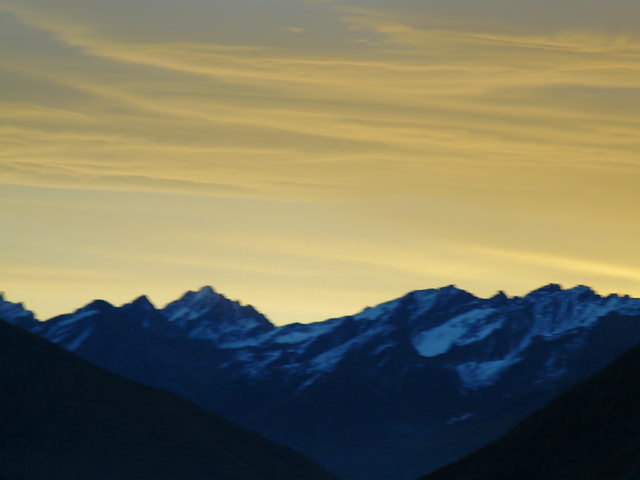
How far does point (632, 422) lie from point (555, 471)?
8.68 meters

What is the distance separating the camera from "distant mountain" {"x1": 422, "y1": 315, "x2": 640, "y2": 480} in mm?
116812

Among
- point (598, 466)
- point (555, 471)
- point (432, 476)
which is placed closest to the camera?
point (598, 466)

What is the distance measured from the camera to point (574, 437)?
125438 millimetres

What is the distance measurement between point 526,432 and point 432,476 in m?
12.1

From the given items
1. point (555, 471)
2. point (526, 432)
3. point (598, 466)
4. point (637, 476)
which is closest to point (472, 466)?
point (526, 432)

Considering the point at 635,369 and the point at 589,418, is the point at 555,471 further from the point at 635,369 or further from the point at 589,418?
the point at 635,369

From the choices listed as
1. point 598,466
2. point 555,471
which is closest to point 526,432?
point 555,471

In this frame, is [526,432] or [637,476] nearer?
[637,476]

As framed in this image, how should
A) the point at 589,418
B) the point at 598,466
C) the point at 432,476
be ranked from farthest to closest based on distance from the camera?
the point at 432,476 < the point at 589,418 < the point at 598,466

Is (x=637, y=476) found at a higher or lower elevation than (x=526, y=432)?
lower

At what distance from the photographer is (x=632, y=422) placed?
4734 inches

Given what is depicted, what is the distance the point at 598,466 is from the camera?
107562mm

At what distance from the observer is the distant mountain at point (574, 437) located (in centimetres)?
11681

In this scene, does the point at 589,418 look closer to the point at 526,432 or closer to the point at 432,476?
the point at 526,432
